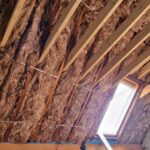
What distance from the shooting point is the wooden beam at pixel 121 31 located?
8.01ft

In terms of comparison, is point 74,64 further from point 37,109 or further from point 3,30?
point 3,30

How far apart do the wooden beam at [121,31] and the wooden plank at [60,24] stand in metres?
0.62

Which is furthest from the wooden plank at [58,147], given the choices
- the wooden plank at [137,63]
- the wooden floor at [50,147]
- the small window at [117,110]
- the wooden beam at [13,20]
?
the wooden beam at [13,20]

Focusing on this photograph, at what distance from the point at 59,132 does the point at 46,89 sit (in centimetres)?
85

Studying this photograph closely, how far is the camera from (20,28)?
250cm

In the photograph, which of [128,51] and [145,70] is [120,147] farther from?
[128,51]

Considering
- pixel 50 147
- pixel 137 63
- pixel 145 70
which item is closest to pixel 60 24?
pixel 137 63

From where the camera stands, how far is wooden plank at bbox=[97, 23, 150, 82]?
2840 millimetres

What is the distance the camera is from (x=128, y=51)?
10.0 feet

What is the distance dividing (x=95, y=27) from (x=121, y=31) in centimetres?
31

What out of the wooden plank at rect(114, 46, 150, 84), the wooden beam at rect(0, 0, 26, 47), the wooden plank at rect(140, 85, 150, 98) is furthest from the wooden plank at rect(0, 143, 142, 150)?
the wooden beam at rect(0, 0, 26, 47)

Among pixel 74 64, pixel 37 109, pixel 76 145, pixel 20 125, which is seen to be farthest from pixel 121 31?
pixel 76 145

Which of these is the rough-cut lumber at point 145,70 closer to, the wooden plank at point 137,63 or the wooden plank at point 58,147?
the wooden plank at point 137,63

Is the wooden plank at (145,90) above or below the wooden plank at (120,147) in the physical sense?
above
